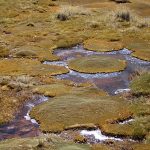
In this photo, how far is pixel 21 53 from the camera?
51969 mm

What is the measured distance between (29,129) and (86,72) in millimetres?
14459

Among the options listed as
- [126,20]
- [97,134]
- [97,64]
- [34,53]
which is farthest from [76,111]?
[126,20]

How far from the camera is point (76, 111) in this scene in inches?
1318

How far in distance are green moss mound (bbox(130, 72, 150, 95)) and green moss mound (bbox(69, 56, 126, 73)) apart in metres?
4.57

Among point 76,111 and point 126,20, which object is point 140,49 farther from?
point 76,111

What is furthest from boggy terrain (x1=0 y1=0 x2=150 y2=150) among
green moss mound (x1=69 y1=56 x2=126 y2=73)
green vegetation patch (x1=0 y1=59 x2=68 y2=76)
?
green moss mound (x1=69 y1=56 x2=126 y2=73)

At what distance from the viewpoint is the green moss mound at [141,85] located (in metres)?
37.7

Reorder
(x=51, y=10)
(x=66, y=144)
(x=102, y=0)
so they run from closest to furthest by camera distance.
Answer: (x=66, y=144) < (x=51, y=10) < (x=102, y=0)

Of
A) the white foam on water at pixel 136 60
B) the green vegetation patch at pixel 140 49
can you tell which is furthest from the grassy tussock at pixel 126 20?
the white foam on water at pixel 136 60

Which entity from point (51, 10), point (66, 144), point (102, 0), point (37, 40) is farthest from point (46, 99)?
point (102, 0)

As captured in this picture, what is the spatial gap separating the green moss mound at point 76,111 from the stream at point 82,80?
2.71 feet

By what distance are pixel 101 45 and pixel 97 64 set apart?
32.6 ft

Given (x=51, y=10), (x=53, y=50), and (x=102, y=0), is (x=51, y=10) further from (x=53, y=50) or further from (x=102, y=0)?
(x=53, y=50)

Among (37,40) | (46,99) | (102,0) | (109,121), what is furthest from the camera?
(102,0)
